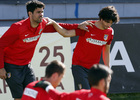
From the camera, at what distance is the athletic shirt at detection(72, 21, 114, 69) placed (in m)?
5.78

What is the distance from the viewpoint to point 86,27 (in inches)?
228

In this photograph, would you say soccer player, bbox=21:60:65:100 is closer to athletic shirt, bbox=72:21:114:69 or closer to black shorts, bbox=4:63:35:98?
black shorts, bbox=4:63:35:98

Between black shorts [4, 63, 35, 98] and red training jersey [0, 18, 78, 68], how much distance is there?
84 mm

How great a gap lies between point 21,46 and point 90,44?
3.69ft

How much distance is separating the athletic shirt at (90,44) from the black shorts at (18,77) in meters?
0.83

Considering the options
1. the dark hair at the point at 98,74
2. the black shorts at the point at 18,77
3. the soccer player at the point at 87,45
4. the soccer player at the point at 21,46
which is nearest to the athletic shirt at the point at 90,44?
the soccer player at the point at 87,45

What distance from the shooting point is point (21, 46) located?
5.56m

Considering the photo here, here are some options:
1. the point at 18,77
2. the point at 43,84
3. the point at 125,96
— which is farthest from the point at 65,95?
the point at 125,96

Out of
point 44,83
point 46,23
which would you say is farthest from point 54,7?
point 44,83

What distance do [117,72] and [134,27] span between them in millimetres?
1205

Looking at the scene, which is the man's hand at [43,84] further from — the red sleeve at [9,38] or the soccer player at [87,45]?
the soccer player at [87,45]

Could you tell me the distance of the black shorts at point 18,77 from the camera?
570cm

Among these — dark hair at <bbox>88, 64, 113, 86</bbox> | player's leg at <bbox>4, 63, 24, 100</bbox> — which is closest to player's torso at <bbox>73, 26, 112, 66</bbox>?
player's leg at <bbox>4, 63, 24, 100</bbox>

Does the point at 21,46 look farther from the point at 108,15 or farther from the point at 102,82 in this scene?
the point at 102,82
